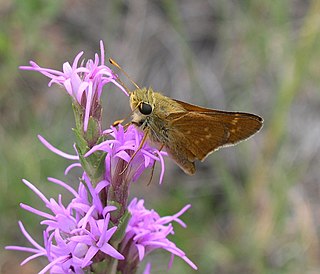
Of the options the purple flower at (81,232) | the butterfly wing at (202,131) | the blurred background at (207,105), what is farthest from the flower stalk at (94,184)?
the blurred background at (207,105)

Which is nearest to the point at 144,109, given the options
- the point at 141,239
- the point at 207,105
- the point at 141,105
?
the point at 141,105

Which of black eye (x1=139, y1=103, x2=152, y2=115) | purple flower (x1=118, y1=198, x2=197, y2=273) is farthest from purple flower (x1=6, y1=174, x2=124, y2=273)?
black eye (x1=139, y1=103, x2=152, y2=115)

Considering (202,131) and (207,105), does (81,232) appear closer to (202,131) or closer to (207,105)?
(202,131)

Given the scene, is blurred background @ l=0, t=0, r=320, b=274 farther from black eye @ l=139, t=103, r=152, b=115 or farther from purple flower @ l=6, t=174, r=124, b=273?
purple flower @ l=6, t=174, r=124, b=273

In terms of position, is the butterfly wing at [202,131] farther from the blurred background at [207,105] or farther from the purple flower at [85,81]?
the blurred background at [207,105]

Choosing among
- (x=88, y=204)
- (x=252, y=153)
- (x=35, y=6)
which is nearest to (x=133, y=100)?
(x=88, y=204)

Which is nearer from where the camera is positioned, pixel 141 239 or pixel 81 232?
pixel 81 232

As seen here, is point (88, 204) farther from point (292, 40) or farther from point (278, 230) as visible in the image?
point (292, 40)
